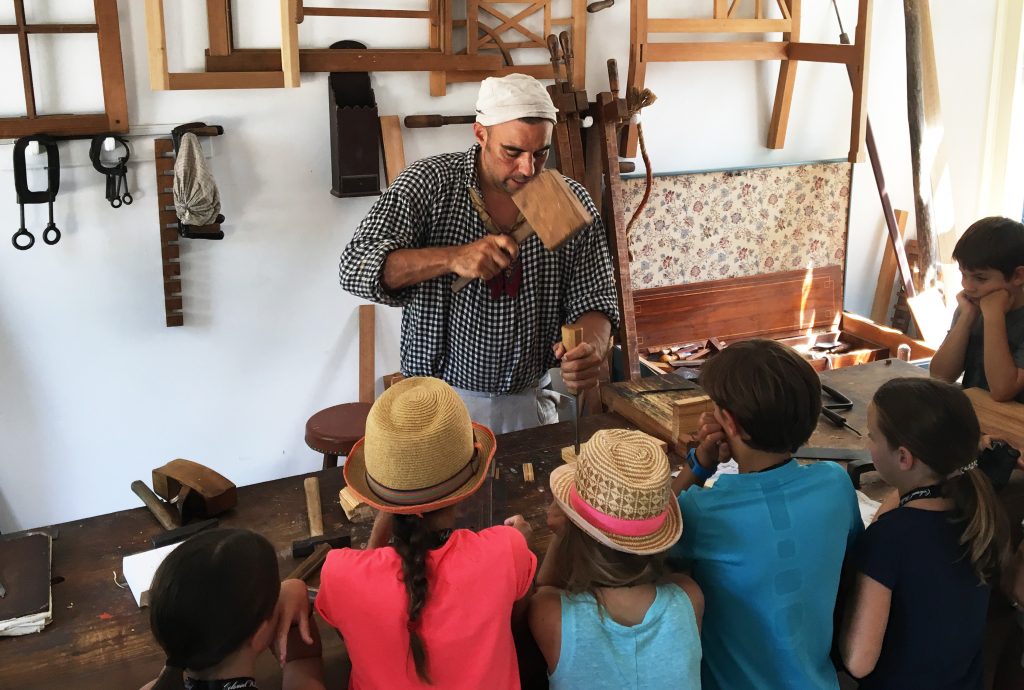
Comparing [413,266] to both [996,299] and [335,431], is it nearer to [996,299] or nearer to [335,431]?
[335,431]

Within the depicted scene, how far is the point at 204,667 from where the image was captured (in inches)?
56.2

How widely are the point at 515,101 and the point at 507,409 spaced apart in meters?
1.08

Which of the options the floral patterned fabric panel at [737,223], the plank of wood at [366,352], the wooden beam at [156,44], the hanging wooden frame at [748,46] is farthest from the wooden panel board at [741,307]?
the wooden beam at [156,44]

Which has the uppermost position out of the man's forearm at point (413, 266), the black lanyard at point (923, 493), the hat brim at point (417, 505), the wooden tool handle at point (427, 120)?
the wooden tool handle at point (427, 120)

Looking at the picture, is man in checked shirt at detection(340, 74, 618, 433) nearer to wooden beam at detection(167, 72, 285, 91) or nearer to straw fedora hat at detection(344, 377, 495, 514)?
straw fedora hat at detection(344, 377, 495, 514)

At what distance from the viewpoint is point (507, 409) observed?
2.96 m

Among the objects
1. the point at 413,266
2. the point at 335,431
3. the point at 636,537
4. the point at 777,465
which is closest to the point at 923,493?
the point at 777,465

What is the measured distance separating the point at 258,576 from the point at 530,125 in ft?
5.14

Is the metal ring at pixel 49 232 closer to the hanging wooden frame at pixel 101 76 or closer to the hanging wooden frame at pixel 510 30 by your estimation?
the hanging wooden frame at pixel 101 76

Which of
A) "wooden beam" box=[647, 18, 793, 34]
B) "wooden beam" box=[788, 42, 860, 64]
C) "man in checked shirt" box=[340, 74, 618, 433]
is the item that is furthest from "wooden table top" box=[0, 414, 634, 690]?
"wooden beam" box=[788, 42, 860, 64]

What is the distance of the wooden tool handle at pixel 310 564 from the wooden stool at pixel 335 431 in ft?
4.39

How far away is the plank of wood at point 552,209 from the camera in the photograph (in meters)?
2.08

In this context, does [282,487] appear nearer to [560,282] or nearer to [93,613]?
[93,613]

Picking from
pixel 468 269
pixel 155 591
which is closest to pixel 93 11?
pixel 468 269
